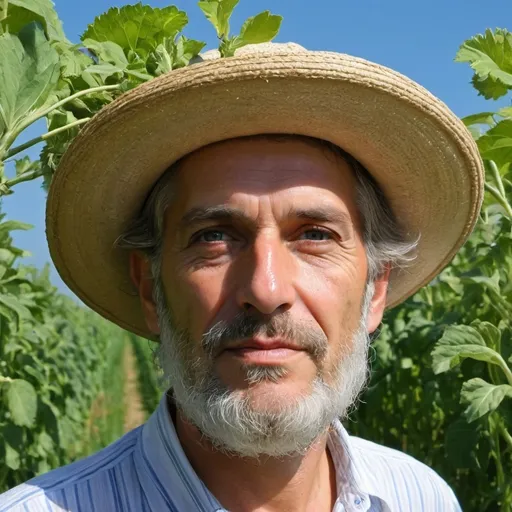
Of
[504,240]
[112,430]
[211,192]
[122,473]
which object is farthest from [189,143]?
[112,430]

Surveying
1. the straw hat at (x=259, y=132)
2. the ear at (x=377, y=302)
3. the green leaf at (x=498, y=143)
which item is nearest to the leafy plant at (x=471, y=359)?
the green leaf at (x=498, y=143)

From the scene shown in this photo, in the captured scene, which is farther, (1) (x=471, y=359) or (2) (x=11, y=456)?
(2) (x=11, y=456)

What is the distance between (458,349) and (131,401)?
10641 mm

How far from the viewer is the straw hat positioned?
5.82 feet

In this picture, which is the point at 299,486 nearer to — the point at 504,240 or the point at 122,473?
the point at 122,473

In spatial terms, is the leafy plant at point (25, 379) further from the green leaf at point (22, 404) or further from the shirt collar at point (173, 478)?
the shirt collar at point (173, 478)

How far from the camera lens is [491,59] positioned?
2812 millimetres

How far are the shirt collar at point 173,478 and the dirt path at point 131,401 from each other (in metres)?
7.96

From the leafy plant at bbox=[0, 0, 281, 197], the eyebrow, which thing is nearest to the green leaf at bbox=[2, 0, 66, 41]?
the leafy plant at bbox=[0, 0, 281, 197]

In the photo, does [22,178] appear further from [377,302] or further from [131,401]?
[131,401]

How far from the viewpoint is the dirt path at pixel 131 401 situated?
1083cm

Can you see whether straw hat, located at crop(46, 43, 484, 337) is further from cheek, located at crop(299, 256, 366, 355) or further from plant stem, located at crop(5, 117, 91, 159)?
cheek, located at crop(299, 256, 366, 355)

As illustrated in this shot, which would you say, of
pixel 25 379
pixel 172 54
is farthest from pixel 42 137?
pixel 25 379

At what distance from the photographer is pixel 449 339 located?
10.3 feet
